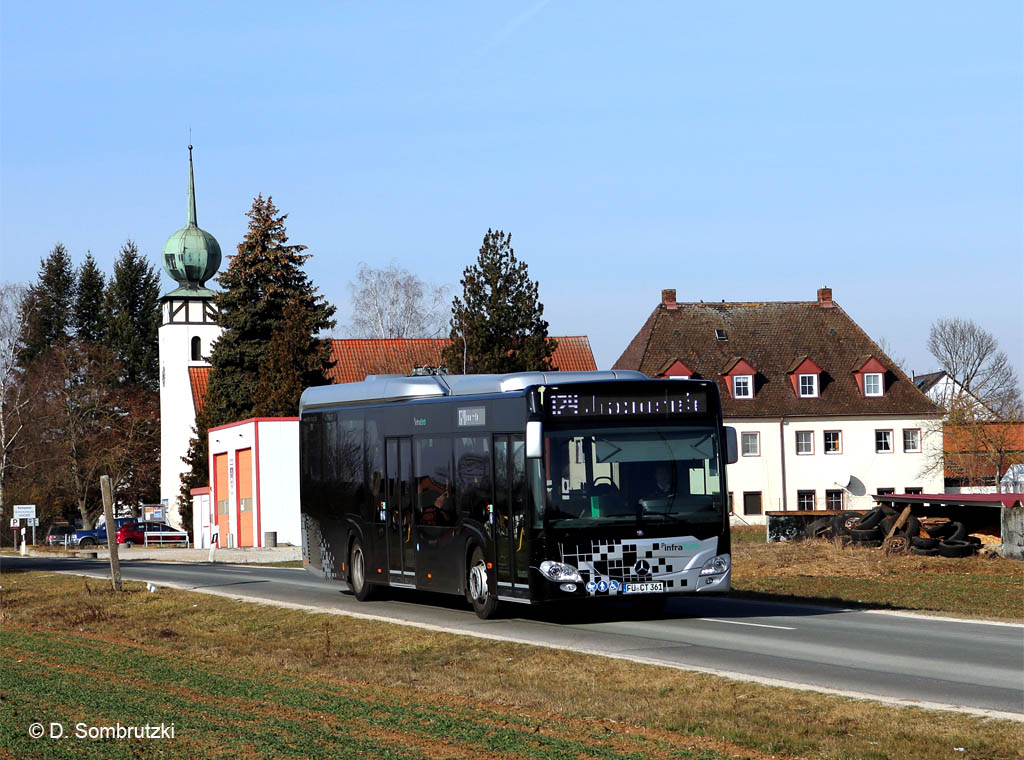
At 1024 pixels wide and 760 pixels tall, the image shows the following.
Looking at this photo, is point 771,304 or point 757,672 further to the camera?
point 771,304

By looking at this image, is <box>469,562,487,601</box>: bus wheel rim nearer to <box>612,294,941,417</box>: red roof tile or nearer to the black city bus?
the black city bus

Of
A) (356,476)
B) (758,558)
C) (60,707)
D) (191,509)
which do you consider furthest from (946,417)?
(60,707)

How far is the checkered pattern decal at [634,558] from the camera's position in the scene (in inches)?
692

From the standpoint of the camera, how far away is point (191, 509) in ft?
255

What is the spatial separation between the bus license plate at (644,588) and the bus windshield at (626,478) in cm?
78

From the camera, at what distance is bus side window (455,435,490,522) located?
18.8 metres

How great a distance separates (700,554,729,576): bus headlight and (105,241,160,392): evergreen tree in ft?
315

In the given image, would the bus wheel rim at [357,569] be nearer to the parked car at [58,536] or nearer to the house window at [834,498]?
the house window at [834,498]

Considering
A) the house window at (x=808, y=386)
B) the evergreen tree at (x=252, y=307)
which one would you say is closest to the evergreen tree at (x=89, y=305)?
the evergreen tree at (x=252, y=307)

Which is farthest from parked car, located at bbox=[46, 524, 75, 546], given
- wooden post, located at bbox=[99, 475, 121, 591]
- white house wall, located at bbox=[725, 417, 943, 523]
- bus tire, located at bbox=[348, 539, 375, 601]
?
bus tire, located at bbox=[348, 539, 375, 601]

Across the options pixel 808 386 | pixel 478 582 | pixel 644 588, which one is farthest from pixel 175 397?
pixel 644 588

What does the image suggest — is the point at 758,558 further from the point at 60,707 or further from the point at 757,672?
the point at 60,707

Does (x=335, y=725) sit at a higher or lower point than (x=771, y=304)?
lower

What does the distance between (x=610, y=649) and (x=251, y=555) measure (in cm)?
3303
